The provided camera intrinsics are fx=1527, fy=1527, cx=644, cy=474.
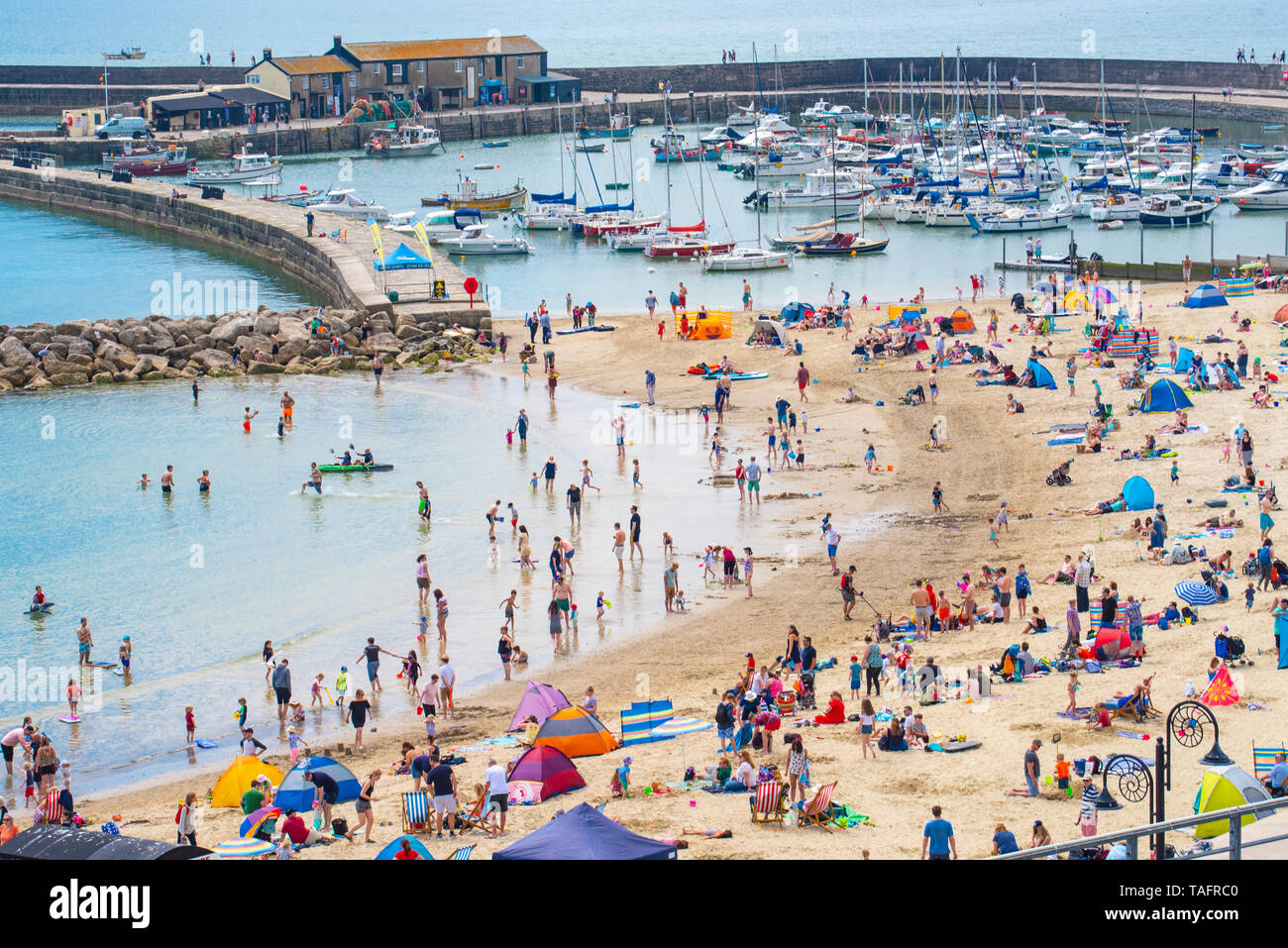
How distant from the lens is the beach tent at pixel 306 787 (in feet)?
61.3

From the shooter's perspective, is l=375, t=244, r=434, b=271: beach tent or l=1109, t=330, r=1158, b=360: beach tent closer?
l=1109, t=330, r=1158, b=360: beach tent

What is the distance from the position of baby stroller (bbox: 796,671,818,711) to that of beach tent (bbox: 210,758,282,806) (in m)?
7.16

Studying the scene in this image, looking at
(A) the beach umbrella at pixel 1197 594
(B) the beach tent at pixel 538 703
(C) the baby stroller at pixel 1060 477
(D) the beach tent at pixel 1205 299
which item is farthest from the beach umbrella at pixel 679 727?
(D) the beach tent at pixel 1205 299

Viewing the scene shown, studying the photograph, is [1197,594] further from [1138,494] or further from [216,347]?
[216,347]

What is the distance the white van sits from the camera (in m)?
99.8

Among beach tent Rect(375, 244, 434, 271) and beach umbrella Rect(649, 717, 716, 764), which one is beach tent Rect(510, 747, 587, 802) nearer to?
beach umbrella Rect(649, 717, 716, 764)

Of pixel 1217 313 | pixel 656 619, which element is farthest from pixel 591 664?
pixel 1217 313

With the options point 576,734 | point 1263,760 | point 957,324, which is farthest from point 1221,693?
point 957,324

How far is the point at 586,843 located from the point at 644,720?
639 cm

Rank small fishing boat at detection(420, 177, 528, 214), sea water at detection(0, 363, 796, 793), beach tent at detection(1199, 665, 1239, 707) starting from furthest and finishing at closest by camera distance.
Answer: small fishing boat at detection(420, 177, 528, 214)
sea water at detection(0, 363, 796, 793)
beach tent at detection(1199, 665, 1239, 707)

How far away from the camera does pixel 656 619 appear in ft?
89.0

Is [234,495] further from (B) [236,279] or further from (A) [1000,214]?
(A) [1000,214]

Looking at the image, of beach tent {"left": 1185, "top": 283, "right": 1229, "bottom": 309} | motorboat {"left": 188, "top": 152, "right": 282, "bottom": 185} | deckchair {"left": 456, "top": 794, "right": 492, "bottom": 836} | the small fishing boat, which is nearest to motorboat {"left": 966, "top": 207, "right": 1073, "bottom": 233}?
beach tent {"left": 1185, "top": 283, "right": 1229, "bottom": 309}

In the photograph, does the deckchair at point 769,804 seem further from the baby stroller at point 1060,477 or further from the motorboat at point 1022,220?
the motorboat at point 1022,220
